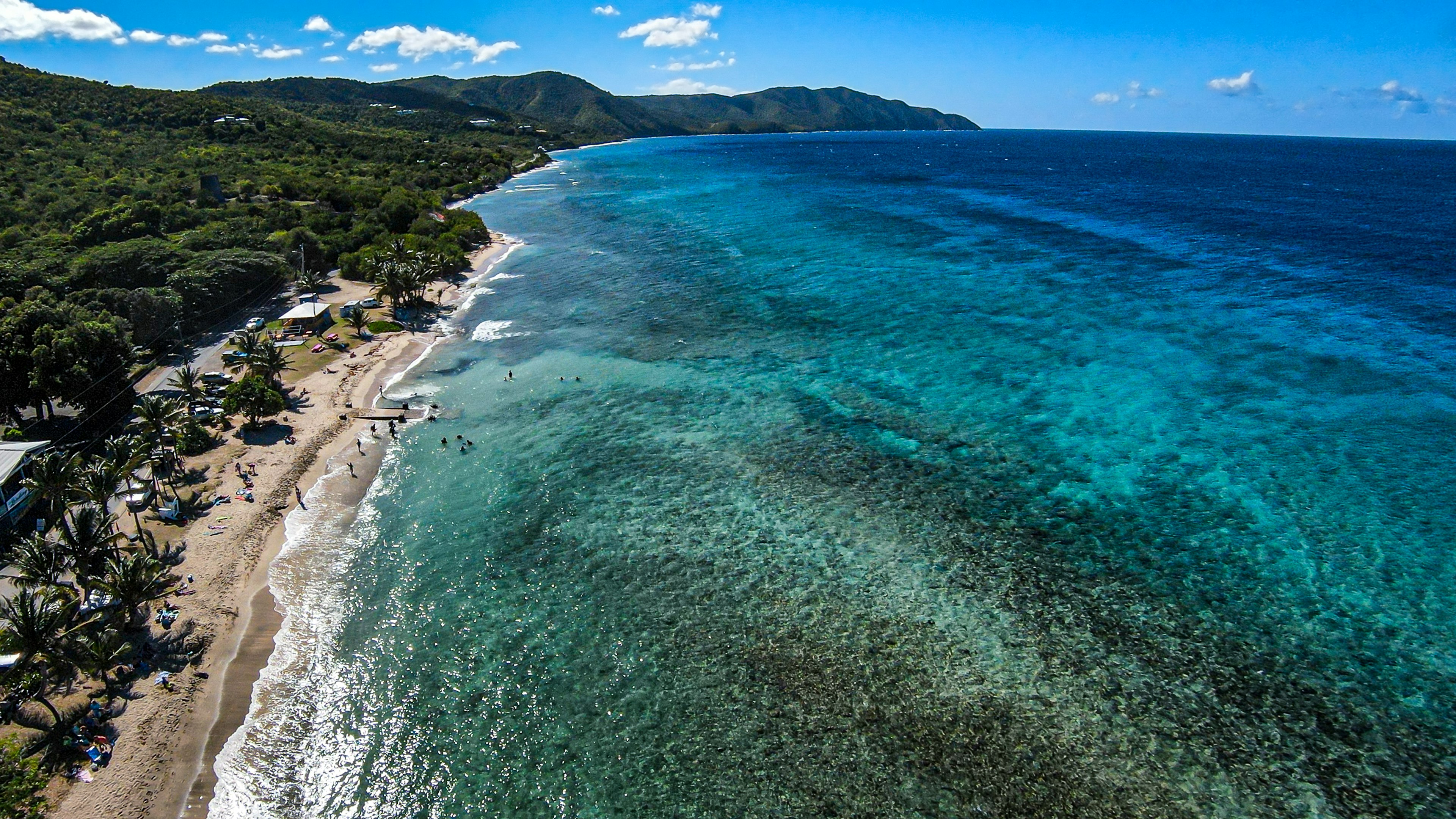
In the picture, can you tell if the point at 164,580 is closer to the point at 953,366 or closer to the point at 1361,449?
the point at 953,366

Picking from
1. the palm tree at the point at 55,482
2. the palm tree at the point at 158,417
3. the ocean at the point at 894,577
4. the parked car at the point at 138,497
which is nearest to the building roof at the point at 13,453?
the palm tree at the point at 55,482

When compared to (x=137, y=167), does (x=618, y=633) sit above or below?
below

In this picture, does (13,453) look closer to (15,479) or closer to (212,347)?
(15,479)

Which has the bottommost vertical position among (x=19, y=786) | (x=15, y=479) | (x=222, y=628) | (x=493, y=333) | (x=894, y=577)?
(x=222, y=628)

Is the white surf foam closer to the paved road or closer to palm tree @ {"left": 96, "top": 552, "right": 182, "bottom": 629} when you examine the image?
the paved road

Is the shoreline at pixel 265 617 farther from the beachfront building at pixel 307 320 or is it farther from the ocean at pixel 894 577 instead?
the beachfront building at pixel 307 320

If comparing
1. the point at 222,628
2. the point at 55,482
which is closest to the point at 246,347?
the point at 55,482

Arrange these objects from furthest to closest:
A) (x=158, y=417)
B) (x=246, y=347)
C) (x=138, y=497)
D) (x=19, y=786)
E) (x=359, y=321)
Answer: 1. (x=359, y=321)
2. (x=246, y=347)
3. (x=158, y=417)
4. (x=138, y=497)
5. (x=19, y=786)

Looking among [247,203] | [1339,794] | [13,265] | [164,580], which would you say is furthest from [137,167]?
[1339,794]
